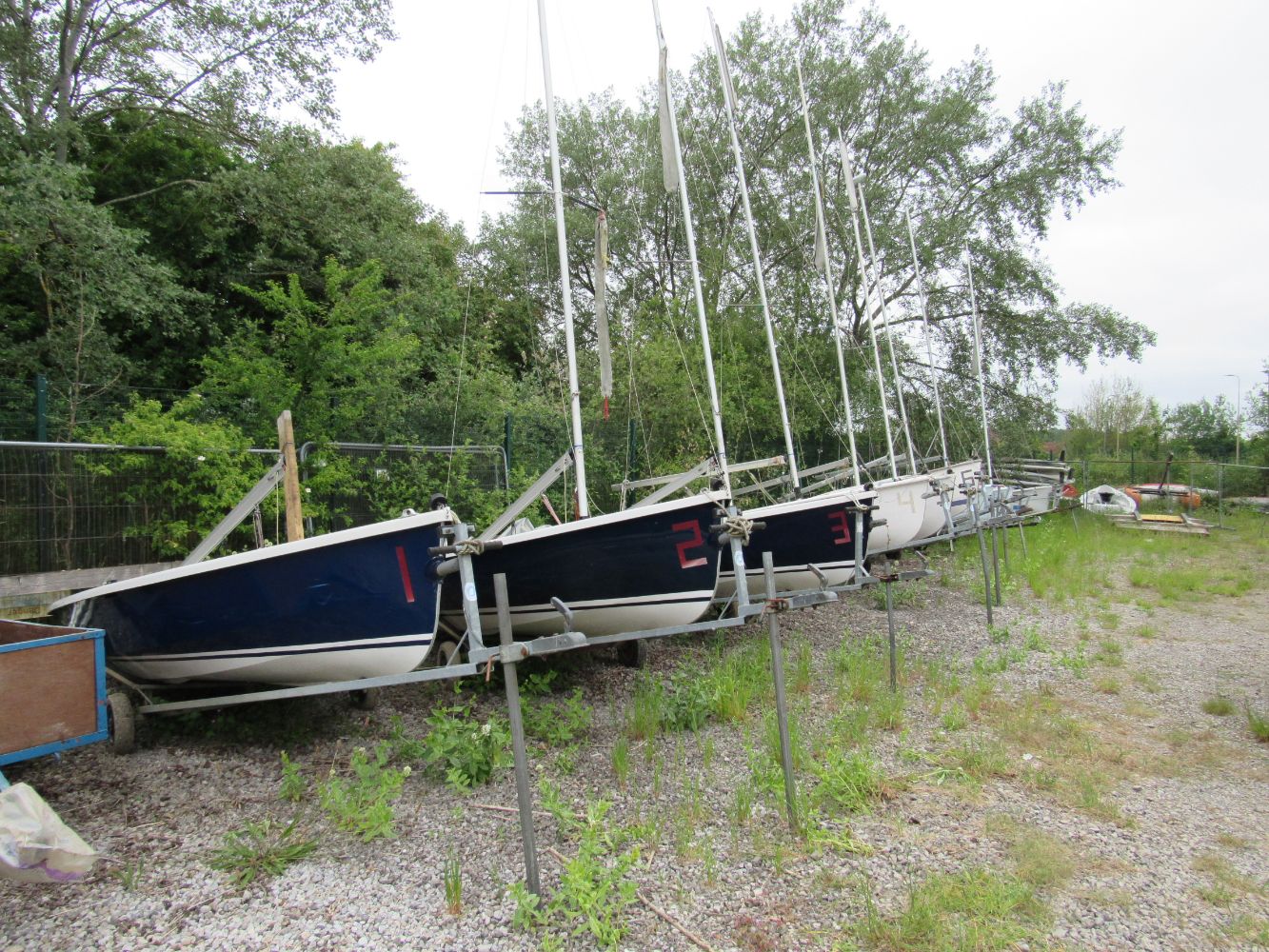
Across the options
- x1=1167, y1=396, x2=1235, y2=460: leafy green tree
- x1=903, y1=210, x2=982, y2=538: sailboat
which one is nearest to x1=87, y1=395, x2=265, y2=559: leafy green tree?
x1=903, y1=210, x2=982, y2=538: sailboat

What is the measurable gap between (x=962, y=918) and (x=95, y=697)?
4.02 meters

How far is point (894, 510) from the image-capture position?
11.0m

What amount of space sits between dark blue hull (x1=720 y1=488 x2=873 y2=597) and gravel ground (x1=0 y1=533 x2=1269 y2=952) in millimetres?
2118

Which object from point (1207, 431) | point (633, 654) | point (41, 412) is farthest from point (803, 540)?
point (1207, 431)

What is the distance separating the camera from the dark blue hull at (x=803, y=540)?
7879mm

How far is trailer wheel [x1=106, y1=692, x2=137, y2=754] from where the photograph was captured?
4.55 meters

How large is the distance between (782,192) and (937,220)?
3.95 metres

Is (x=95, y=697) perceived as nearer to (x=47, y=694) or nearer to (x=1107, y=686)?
(x=47, y=694)

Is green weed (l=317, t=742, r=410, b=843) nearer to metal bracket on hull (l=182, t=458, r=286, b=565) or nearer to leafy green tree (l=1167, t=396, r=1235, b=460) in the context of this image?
metal bracket on hull (l=182, t=458, r=286, b=565)

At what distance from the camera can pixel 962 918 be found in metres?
3.07

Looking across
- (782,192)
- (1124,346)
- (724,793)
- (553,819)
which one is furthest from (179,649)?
(1124,346)

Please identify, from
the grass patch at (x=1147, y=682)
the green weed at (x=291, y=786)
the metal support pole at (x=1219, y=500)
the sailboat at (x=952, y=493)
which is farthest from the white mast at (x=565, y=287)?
the metal support pole at (x=1219, y=500)

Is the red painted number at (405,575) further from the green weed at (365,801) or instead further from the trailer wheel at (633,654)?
the trailer wheel at (633,654)

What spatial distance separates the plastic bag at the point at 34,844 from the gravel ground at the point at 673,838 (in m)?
0.39
